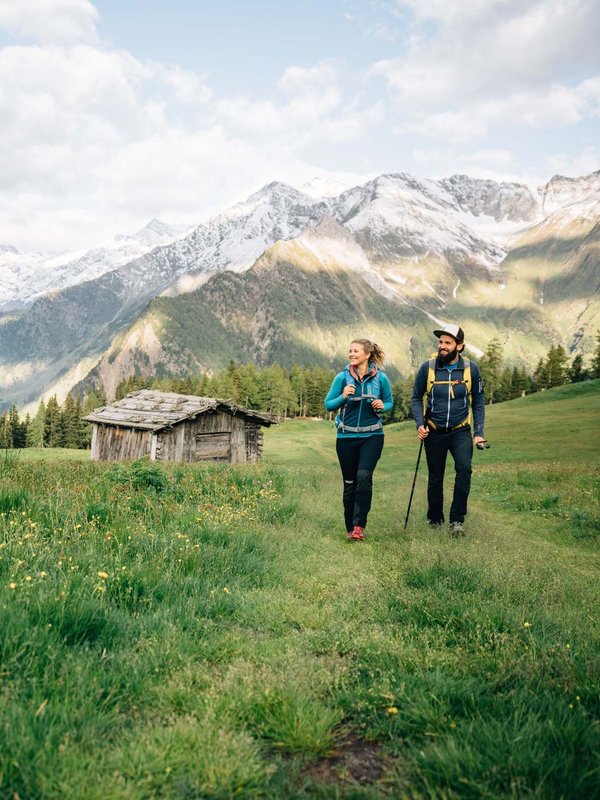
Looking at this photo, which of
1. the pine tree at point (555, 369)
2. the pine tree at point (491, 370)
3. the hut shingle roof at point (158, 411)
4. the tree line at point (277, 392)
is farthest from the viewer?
the pine tree at point (491, 370)

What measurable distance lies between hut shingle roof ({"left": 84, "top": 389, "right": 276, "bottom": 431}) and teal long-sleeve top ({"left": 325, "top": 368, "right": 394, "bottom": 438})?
2538 centimetres

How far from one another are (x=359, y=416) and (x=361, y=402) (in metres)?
0.26

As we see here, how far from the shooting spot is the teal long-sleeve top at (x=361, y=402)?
987 cm

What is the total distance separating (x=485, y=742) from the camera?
303 centimetres

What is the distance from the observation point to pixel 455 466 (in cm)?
1032

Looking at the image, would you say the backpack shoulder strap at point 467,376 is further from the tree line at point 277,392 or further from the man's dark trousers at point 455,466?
the tree line at point 277,392

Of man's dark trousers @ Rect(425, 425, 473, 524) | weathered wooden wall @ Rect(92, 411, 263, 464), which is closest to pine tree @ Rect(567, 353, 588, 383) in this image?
weathered wooden wall @ Rect(92, 411, 263, 464)

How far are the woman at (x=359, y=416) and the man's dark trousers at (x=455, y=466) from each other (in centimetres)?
145

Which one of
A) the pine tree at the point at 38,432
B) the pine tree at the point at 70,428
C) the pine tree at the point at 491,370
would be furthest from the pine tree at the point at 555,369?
the pine tree at the point at 38,432

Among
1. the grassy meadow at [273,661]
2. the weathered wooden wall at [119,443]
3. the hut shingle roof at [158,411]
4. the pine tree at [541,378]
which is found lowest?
the weathered wooden wall at [119,443]

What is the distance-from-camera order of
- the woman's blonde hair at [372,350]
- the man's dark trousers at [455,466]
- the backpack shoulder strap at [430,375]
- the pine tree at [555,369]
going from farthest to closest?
the pine tree at [555,369] → the backpack shoulder strap at [430,375] → the man's dark trousers at [455,466] → the woman's blonde hair at [372,350]

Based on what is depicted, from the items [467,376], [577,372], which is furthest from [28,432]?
[467,376]

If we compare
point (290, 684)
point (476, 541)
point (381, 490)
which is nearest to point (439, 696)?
point (290, 684)

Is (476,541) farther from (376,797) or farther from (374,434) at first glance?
(376,797)
